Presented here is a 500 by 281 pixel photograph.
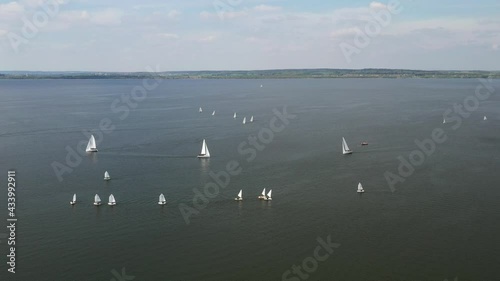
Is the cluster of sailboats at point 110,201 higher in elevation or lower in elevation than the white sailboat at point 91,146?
lower

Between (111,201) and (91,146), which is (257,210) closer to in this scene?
(111,201)

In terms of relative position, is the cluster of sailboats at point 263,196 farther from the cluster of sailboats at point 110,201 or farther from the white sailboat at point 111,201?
the white sailboat at point 111,201

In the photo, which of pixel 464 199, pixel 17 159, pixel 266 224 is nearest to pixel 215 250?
pixel 266 224

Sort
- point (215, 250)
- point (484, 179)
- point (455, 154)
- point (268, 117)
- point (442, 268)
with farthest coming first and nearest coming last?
point (268, 117), point (455, 154), point (484, 179), point (215, 250), point (442, 268)

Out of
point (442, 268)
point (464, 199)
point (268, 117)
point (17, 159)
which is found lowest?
point (442, 268)

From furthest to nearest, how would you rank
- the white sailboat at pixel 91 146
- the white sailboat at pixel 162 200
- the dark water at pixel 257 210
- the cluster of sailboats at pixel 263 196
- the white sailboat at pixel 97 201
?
1. the white sailboat at pixel 91 146
2. the cluster of sailboats at pixel 263 196
3. the white sailboat at pixel 162 200
4. the white sailboat at pixel 97 201
5. the dark water at pixel 257 210

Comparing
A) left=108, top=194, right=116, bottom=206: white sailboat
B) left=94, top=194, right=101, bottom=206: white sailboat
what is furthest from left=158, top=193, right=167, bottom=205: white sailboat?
left=94, top=194, right=101, bottom=206: white sailboat

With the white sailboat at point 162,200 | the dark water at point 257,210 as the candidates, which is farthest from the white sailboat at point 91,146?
the white sailboat at point 162,200

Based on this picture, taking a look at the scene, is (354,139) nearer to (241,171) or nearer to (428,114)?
(241,171)

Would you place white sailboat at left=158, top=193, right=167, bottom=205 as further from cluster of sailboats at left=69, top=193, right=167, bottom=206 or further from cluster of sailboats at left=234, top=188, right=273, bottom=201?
cluster of sailboats at left=234, top=188, right=273, bottom=201
